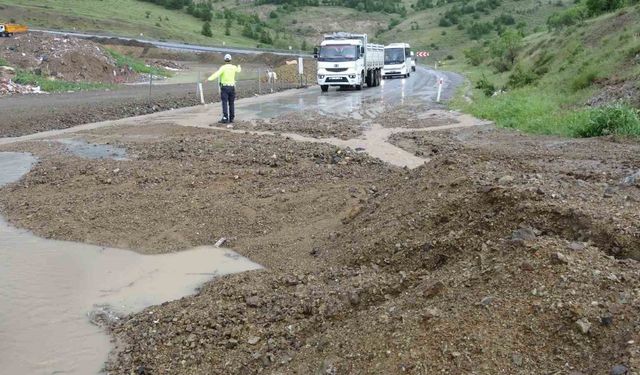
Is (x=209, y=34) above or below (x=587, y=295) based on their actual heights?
above

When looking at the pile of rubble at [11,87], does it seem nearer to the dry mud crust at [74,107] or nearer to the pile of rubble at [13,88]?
the pile of rubble at [13,88]

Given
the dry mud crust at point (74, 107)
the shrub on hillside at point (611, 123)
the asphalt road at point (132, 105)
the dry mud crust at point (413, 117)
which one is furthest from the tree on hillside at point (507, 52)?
the shrub on hillside at point (611, 123)

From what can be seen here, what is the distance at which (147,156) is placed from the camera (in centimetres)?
1339

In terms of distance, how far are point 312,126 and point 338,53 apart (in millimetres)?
15986

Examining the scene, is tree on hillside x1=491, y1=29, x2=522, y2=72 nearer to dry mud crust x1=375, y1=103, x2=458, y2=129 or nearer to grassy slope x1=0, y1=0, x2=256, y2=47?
dry mud crust x1=375, y1=103, x2=458, y2=129

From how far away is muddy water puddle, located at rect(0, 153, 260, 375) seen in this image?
5.84 m

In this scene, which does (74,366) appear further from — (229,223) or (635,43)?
(635,43)

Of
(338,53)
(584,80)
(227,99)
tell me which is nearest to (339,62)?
(338,53)

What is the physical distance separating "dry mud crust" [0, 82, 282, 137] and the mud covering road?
736 cm

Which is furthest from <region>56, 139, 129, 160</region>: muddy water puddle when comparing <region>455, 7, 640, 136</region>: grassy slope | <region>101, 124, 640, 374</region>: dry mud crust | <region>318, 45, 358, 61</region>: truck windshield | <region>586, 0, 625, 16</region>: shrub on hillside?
<region>586, 0, 625, 16</region>: shrub on hillside

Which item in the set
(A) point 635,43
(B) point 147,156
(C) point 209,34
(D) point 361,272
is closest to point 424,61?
(C) point 209,34

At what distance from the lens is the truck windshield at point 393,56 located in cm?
4856

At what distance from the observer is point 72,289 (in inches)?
289

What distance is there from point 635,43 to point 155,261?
20.9m
